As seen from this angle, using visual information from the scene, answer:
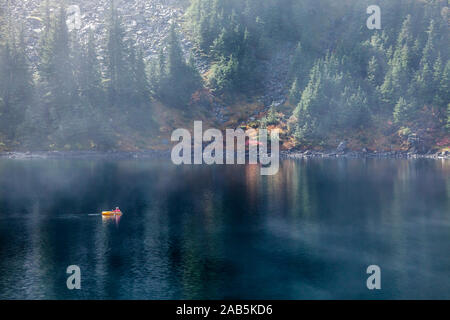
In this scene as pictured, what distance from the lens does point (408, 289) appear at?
48.4m

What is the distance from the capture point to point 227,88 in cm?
18212

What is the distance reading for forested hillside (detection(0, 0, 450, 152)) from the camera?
526 feet

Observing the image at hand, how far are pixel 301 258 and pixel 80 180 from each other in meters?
69.7

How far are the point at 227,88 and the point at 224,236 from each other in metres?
123

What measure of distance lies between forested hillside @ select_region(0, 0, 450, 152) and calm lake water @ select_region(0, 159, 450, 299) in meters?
45.9

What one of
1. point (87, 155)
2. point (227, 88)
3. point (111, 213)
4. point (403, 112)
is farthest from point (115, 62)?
point (403, 112)

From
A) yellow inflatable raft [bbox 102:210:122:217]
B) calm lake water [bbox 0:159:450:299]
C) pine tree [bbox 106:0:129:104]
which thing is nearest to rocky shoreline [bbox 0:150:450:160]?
pine tree [bbox 106:0:129:104]

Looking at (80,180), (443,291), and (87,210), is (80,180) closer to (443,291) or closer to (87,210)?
(87,210)

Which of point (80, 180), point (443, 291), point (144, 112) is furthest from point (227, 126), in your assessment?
point (443, 291)

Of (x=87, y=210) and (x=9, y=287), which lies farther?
(x=87, y=210)

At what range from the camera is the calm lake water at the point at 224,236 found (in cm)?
4897

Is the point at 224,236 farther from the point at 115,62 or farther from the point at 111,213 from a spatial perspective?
the point at 115,62

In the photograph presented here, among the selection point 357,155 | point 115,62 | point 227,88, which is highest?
point 115,62
